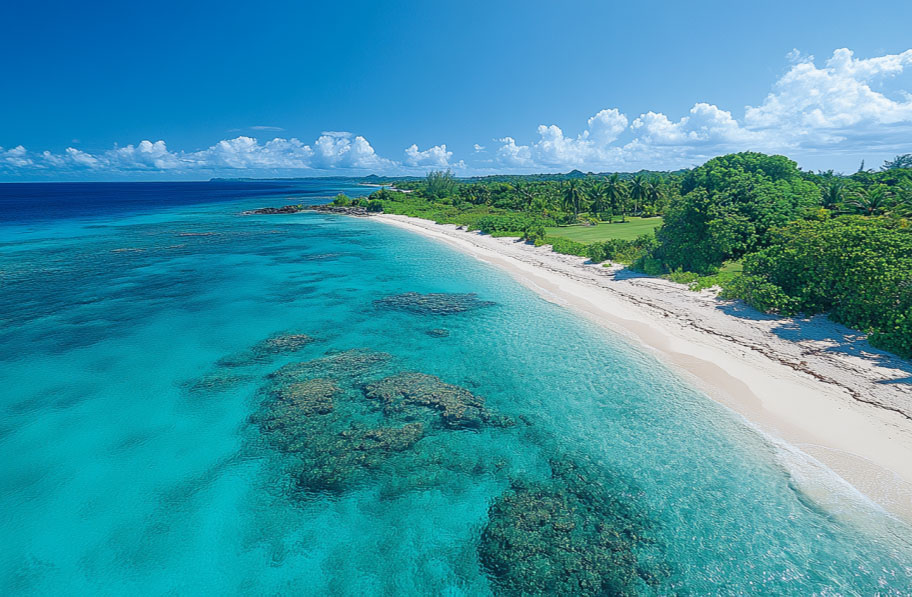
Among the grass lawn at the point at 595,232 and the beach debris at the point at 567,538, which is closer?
the beach debris at the point at 567,538

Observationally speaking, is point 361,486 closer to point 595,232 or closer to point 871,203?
point 871,203

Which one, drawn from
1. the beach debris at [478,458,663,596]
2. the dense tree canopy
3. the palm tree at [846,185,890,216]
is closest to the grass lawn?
the dense tree canopy

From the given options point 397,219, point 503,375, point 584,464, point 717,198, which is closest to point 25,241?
point 397,219

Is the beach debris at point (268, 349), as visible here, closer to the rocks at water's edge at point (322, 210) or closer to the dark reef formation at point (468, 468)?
the dark reef formation at point (468, 468)

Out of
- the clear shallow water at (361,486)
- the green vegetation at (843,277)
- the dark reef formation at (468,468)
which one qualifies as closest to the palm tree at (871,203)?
the green vegetation at (843,277)

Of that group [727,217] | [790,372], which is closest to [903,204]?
[727,217]

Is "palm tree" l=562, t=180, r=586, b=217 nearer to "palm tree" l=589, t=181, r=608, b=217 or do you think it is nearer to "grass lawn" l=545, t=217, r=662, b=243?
"palm tree" l=589, t=181, r=608, b=217
